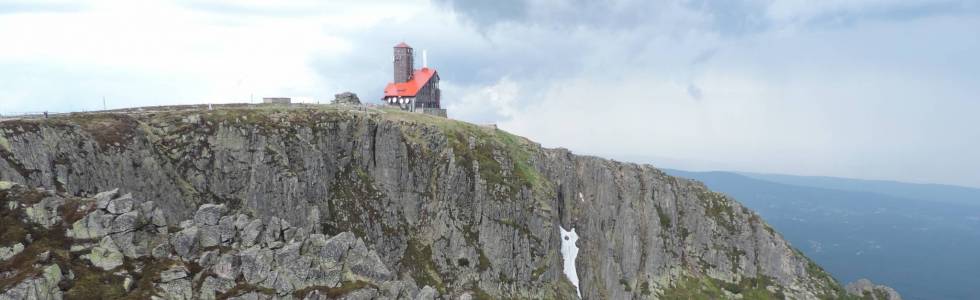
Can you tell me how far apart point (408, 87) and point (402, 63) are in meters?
8.00

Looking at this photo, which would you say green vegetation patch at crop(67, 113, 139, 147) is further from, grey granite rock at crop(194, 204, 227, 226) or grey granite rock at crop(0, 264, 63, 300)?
grey granite rock at crop(0, 264, 63, 300)

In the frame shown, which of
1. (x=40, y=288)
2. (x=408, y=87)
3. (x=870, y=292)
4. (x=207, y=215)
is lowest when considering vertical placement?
(x=870, y=292)

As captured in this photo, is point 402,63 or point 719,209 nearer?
point 402,63

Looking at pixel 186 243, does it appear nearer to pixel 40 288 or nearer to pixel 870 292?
pixel 40 288

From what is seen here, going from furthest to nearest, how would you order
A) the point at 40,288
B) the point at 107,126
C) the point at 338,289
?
the point at 107,126 → the point at 338,289 → the point at 40,288

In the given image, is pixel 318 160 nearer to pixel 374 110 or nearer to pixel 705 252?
pixel 374 110

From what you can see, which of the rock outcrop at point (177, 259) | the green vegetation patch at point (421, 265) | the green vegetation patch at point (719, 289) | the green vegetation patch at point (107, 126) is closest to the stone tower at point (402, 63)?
the green vegetation patch at point (421, 265)

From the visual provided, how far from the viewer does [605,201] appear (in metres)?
152

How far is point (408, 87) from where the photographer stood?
6024 inches

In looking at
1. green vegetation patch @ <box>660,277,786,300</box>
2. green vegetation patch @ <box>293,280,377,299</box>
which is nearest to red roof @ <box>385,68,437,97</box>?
green vegetation patch @ <box>660,277,786,300</box>

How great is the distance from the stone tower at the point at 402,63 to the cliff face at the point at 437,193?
26997 mm

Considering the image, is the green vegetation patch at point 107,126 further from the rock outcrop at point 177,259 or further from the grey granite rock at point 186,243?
the grey granite rock at point 186,243

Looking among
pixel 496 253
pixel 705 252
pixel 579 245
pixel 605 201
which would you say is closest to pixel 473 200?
pixel 496 253

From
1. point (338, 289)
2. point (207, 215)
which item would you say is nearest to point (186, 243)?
point (207, 215)
